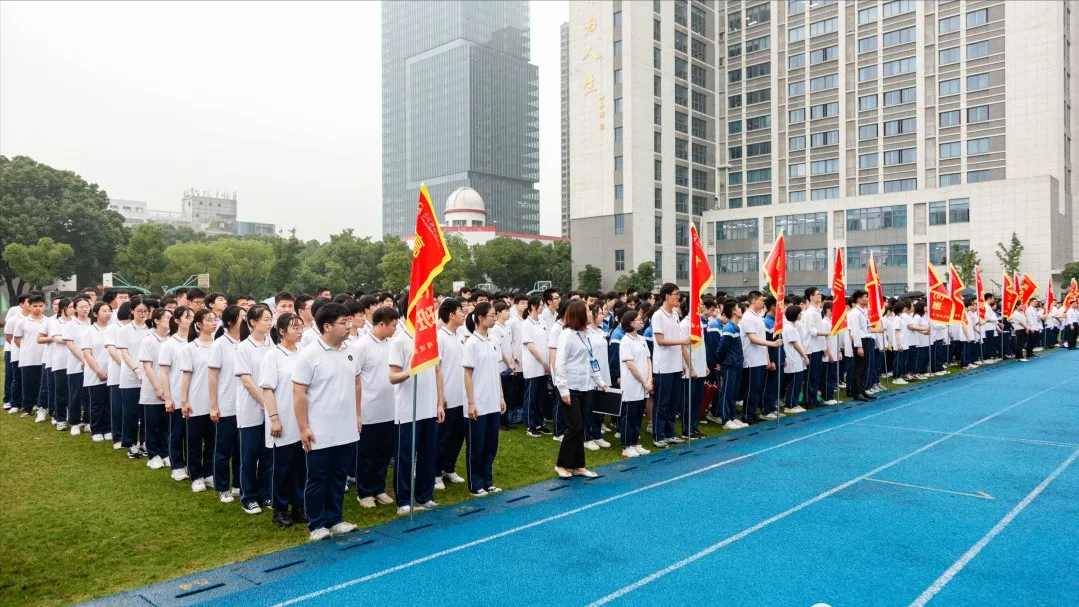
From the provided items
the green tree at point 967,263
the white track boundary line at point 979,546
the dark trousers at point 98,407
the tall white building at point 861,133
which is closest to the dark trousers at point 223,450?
the dark trousers at point 98,407

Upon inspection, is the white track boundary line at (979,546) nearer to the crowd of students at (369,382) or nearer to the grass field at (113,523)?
the crowd of students at (369,382)

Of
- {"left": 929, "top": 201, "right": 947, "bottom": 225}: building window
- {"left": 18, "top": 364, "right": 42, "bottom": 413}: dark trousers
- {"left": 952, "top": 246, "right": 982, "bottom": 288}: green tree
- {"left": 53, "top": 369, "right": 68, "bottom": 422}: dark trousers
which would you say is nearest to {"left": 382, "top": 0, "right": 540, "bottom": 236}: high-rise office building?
{"left": 929, "top": 201, "right": 947, "bottom": 225}: building window

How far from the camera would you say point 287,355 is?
6008 millimetres

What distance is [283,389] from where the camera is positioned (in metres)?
5.94

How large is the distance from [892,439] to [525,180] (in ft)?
414

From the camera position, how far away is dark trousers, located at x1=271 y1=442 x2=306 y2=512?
6043 millimetres

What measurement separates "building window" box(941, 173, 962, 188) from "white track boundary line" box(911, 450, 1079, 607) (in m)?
51.8

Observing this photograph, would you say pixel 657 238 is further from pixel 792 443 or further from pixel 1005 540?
pixel 1005 540

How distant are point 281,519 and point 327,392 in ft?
4.20

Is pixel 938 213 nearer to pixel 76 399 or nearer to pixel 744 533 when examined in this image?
pixel 744 533

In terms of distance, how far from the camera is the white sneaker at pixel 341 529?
588cm

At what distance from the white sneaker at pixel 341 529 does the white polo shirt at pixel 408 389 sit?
1.01 meters

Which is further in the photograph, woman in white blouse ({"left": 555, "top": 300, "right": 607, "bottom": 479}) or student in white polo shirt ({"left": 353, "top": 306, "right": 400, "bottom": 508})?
woman in white blouse ({"left": 555, "top": 300, "right": 607, "bottom": 479})

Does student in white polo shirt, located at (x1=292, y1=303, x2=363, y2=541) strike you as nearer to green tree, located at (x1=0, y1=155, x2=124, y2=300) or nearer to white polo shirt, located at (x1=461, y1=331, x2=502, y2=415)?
white polo shirt, located at (x1=461, y1=331, x2=502, y2=415)
